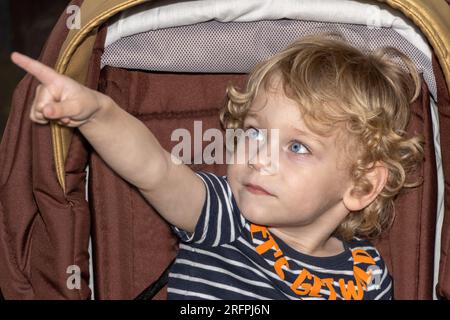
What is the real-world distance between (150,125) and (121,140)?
0.99 ft

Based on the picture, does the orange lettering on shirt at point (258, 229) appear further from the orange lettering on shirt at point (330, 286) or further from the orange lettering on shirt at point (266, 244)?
the orange lettering on shirt at point (330, 286)

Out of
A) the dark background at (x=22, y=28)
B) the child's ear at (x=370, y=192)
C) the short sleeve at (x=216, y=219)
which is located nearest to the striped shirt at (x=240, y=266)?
the short sleeve at (x=216, y=219)

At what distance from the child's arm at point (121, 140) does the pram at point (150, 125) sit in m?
0.13

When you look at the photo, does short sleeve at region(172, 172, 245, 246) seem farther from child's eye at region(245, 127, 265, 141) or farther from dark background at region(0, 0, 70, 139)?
dark background at region(0, 0, 70, 139)

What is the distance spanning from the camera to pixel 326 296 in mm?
1405

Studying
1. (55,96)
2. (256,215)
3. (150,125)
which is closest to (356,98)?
(256,215)

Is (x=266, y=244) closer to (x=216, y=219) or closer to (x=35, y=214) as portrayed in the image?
(x=216, y=219)

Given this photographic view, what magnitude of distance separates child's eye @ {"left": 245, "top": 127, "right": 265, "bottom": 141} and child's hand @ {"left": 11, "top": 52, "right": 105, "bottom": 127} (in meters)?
0.33

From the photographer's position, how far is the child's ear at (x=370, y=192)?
1441mm

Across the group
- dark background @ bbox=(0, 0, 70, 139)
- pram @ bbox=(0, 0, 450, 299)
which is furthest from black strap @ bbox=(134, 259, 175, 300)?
dark background @ bbox=(0, 0, 70, 139)

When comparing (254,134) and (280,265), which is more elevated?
(254,134)

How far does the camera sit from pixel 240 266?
1.39 m

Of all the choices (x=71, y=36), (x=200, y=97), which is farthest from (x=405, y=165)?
(x=71, y=36)

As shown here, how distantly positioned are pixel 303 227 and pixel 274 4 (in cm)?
37
